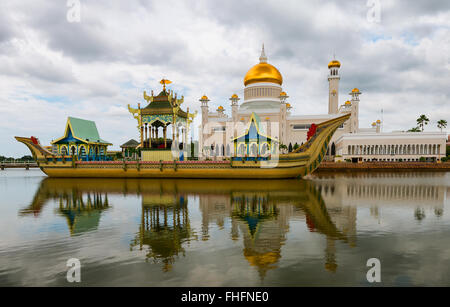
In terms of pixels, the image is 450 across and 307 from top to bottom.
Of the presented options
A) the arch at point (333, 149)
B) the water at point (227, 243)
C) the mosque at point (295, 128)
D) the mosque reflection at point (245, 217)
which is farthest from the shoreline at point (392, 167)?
the water at point (227, 243)

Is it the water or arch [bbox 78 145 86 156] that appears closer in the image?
the water

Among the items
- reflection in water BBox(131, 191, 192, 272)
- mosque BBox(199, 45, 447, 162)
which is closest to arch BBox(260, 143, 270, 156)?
reflection in water BBox(131, 191, 192, 272)

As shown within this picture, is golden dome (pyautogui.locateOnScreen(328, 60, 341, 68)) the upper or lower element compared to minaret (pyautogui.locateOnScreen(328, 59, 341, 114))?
upper

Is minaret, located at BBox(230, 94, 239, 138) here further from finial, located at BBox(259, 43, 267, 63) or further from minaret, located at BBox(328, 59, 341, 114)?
minaret, located at BBox(328, 59, 341, 114)

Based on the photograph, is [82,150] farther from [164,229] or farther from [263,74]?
[263,74]

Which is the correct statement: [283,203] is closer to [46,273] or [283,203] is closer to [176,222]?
[176,222]

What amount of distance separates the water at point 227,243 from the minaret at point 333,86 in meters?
48.1

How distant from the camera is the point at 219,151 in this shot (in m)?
53.8

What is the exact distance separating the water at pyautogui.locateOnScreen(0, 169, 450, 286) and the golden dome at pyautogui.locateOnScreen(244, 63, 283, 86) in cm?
4770

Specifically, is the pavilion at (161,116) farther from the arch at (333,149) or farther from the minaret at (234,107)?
the arch at (333,149)

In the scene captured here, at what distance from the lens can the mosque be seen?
44281mm

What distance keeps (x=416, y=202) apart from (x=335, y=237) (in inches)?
321
